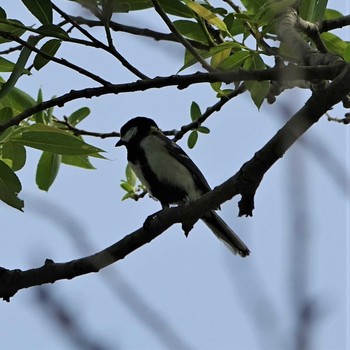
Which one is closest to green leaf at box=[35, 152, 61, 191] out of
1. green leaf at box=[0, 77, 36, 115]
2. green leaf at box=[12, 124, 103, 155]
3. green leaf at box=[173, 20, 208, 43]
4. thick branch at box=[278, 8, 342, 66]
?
green leaf at box=[0, 77, 36, 115]

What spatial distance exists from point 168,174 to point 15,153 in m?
2.23

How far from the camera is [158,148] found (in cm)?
558

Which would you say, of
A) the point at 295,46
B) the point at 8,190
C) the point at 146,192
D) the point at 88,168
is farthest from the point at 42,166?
the point at 295,46

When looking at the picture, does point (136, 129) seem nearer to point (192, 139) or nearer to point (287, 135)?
point (192, 139)

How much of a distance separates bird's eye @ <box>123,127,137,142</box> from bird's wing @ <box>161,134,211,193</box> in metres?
0.28

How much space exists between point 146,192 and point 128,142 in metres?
0.60

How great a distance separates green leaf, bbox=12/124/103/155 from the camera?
10.0 ft

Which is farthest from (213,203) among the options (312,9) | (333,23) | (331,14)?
(331,14)

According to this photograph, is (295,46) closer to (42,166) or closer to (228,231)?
(42,166)

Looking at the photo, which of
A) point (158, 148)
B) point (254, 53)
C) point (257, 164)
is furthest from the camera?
point (158, 148)

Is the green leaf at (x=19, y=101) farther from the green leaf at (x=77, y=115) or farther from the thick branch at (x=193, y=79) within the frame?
the thick branch at (x=193, y=79)

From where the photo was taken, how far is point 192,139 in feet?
13.8

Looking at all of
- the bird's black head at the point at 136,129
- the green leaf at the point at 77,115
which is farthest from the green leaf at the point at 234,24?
the bird's black head at the point at 136,129

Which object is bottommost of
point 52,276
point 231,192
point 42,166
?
point 52,276
